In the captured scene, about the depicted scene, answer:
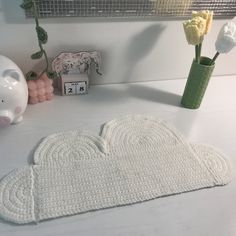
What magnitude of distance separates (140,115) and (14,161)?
1.16 ft

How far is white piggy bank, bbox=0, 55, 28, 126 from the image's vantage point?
2.20 ft

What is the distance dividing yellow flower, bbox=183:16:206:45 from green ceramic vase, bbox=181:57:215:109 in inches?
2.9

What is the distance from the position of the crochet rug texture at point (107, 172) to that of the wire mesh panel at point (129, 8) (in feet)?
0.99

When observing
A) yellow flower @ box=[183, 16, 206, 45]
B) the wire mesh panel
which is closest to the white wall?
the wire mesh panel

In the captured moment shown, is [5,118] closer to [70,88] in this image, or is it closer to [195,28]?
[70,88]

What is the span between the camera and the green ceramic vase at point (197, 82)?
0.81 m

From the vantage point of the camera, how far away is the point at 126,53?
90 cm

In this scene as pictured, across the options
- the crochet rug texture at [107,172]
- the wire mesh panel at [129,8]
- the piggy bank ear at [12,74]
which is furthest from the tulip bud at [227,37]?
the piggy bank ear at [12,74]

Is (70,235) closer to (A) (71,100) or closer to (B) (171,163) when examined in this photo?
(B) (171,163)

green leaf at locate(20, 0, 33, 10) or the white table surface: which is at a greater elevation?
green leaf at locate(20, 0, 33, 10)

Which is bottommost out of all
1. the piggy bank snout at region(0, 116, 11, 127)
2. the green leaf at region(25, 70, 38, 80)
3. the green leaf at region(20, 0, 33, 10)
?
the piggy bank snout at region(0, 116, 11, 127)

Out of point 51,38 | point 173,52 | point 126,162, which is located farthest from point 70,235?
point 173,52

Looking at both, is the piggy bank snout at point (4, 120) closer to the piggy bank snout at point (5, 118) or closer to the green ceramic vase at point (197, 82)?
the piggy bank snout at point (5, 118)

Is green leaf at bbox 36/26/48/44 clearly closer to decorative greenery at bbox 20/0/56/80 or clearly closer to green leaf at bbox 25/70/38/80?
decorative greenery at bbox 20/0/56/80
